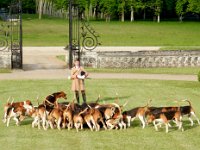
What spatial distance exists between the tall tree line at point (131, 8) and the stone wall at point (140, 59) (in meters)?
51.0

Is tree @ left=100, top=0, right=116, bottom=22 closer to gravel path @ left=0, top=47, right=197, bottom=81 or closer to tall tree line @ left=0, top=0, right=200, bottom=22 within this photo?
tall tree line @ left=0, top=0, right=200, bottom=22

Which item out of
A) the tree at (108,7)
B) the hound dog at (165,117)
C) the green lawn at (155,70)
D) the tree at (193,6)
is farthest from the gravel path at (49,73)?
the tree at (193,6)

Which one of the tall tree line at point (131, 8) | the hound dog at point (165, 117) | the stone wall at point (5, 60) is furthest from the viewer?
the tall tree line at point (131, 8)

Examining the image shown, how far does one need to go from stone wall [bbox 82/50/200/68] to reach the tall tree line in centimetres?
5103

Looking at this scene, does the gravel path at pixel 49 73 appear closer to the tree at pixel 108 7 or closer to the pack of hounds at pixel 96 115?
the pack of hounds at pixel 96 115

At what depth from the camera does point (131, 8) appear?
86500 mm

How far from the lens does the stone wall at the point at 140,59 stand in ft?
106

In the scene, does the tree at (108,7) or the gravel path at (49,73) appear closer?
the gravel path at (49,73)

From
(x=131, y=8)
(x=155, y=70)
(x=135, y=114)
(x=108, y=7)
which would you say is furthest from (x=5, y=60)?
(x=108, y=7)

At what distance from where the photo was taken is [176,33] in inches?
2443

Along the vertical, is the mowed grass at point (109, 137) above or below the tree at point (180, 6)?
below

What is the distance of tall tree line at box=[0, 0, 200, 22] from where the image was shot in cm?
8706

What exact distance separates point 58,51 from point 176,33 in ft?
77.3

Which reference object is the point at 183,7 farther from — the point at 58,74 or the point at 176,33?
the point at 58,74
